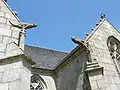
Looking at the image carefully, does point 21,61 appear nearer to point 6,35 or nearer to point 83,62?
point 6,35

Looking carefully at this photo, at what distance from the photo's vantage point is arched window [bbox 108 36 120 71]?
7750 mm

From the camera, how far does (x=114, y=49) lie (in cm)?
823

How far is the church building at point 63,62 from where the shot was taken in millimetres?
4363

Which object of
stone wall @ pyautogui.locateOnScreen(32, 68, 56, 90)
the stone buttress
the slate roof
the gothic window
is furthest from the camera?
the slate roof

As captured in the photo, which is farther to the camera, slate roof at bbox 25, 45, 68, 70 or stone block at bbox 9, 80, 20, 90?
slate roof at bbox 25, 45, 68, 70

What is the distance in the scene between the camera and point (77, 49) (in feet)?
25.8

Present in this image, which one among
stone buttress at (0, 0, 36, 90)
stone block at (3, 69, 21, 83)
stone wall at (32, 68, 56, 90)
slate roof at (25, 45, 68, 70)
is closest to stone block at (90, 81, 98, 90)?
stone buttress at (0, 0, 36, 90)

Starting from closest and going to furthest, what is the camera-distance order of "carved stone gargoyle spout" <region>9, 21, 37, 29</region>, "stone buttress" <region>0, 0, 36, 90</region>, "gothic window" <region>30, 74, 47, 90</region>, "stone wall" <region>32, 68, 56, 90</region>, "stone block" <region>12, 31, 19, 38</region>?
"stone buttress" <region>0, 0, 36, 90</region>
"stone block" <region>12, 31, 19, 38</region>
"carved stone gargoyle spout" <region>9, 21, 37, 29</region>
"gothic window" <region>30, 74, 47, 90</region>
"stone wall" <region>32, 68, 56, 90</region>

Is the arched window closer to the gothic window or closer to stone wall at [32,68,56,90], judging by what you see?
stone wall at [32,68,56,90]

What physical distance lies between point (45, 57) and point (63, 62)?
310 centimetres

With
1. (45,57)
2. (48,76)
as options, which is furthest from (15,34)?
(45,57)

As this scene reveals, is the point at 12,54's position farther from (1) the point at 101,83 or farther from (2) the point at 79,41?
(2) the point at 79,41

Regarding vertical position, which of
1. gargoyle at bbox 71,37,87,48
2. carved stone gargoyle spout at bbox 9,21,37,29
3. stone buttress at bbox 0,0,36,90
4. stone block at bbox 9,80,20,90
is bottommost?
stone block at bbox 9,80,20,90

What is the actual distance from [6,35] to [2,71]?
0.93 meters
